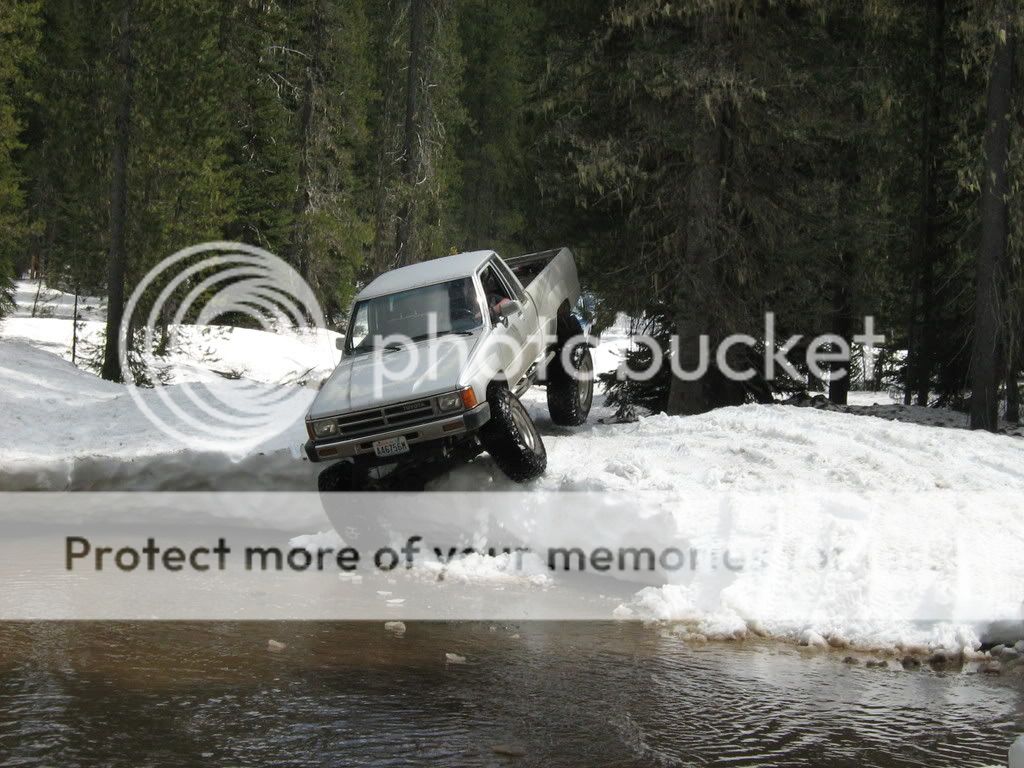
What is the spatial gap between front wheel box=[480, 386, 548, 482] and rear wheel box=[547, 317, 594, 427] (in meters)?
3.56

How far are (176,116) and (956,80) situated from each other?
14.2 meters

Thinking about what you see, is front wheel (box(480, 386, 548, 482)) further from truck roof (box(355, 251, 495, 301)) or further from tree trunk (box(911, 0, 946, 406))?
tree trunk (box(911, 0, 946, 406))

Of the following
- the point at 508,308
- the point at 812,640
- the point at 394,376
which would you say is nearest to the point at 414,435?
the point at 394,376

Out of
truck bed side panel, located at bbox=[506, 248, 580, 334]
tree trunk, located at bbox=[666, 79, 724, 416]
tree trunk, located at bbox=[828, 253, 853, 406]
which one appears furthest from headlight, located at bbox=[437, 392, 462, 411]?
tree trunk, located at bbox=[828, 253, 853, 406]

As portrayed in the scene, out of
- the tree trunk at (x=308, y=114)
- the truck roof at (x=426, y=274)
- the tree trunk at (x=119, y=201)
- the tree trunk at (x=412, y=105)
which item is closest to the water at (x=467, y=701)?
the truck roof at (x=426, y=274)

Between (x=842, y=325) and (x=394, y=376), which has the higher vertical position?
(x=842, y=325)

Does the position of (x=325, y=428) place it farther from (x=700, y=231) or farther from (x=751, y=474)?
(x=700, y=231)

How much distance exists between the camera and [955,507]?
372 inches

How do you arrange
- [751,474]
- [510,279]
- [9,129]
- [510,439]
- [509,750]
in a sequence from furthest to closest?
[9,129], [510,279], [751,474], [510,439], [509,750]

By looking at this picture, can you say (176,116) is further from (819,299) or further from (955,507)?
(955,507)

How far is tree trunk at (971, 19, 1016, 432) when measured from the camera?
15.1 meters

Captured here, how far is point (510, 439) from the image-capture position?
32.3 ft

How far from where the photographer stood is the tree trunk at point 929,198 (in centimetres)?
1827

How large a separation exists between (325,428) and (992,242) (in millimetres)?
10738
